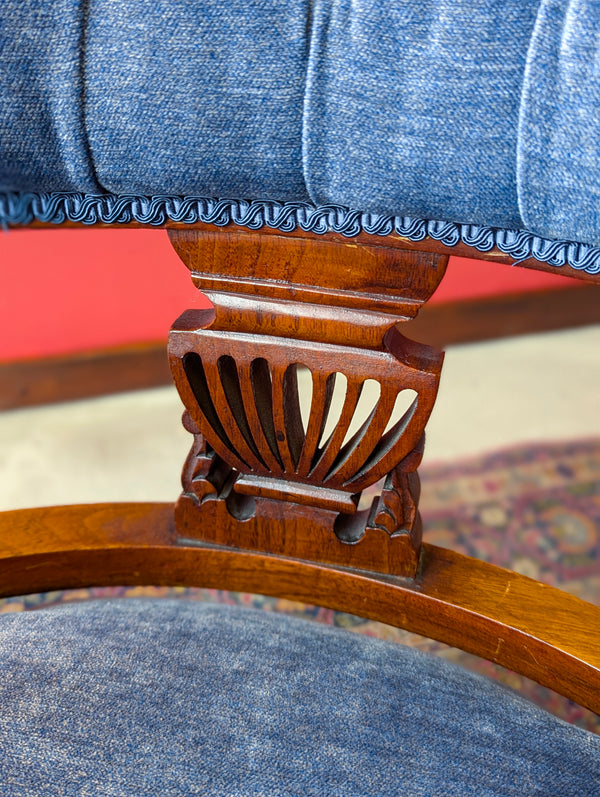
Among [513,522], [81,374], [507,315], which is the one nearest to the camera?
[513,522]

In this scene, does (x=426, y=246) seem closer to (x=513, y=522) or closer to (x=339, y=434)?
(x=339, y=434)

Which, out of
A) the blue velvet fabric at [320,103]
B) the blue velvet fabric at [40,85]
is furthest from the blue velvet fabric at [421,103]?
the blue velvet fabric at [40,85]

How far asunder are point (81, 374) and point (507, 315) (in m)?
1.16

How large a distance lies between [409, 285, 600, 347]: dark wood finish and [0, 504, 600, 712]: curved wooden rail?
152 cm

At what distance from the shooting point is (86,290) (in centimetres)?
183

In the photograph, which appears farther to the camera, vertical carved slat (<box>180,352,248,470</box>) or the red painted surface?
the red painted surface

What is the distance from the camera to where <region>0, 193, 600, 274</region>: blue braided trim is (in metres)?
0.45

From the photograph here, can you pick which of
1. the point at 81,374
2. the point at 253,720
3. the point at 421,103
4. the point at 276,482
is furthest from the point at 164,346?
the point at 421,103

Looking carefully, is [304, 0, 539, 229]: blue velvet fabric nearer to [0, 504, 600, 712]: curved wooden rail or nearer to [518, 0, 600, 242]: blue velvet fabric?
[518, 0, 600, 242]: blue velvet fabric

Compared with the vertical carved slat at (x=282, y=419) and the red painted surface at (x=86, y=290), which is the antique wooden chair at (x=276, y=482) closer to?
the vertical carved slat at (x=282, y=419)

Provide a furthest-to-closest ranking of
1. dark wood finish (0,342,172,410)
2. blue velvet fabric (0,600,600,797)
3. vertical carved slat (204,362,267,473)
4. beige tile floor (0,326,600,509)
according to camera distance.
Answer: dark wood finish (0,342,172,410), beige tile floor (0,326,600,509), vertical carved slat (204,362,267,473), blue velvet fabric (0,600,600,797)

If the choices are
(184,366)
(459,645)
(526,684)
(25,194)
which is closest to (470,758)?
(459,645)

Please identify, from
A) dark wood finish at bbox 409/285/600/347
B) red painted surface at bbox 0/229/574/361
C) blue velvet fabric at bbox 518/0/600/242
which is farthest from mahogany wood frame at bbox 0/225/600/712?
dark wood finish at bbox 409/285/600/347

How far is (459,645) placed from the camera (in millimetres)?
614
